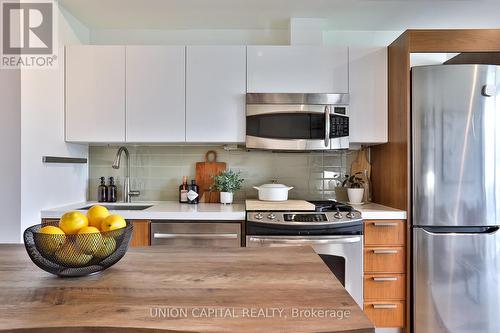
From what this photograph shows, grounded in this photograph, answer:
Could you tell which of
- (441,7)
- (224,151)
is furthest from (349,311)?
(441,7)

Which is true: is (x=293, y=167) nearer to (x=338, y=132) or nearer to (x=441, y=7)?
(x=338, y=132)

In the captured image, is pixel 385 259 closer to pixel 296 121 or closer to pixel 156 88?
pixel 296 121

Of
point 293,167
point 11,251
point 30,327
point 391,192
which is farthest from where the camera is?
point 293,167

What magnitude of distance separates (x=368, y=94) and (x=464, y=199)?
0.96 meters

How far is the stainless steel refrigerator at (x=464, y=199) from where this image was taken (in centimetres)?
215

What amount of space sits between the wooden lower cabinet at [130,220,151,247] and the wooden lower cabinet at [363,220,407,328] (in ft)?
4.70

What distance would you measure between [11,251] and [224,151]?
6.39 ft

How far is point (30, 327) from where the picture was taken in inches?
24.3

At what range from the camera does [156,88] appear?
2.57 meters

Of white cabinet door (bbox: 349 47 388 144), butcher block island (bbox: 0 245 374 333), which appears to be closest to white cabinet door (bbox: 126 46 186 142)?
white cabinet door (bbox: 349 47 388 144)

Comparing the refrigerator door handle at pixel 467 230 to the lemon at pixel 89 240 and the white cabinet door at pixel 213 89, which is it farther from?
the lemon at pixel 89 240

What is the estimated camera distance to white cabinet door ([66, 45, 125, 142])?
2.56m

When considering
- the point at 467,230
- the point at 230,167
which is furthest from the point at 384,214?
the point at 230,167

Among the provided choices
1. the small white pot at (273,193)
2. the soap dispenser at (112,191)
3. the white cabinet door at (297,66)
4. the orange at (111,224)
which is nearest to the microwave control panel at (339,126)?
the white cabinet door at (297,66)
